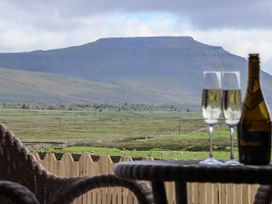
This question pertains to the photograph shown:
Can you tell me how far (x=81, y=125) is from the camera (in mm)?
19578

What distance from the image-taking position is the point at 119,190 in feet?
18.6

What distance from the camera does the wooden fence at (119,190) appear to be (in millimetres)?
4879

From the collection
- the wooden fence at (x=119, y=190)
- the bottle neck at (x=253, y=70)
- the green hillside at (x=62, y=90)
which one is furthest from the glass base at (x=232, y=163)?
the green hillside at (x=62, y=90)

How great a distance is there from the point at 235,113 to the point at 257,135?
0.10 meters

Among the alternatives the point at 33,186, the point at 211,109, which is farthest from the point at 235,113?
the point at 33,186

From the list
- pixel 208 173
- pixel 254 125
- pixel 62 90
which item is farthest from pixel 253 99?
pixel 62 90

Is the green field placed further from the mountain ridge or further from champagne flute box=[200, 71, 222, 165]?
the mountain ridge

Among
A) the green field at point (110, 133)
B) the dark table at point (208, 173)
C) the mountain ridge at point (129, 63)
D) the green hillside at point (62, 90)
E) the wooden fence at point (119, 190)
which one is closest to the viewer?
the dark table at point (208, 173)

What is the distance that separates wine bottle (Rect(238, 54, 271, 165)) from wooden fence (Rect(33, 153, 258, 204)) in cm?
235

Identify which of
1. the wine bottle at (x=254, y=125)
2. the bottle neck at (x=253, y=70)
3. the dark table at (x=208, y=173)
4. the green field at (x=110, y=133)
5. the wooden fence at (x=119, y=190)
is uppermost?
the bottle neck at (x=253, y=70)

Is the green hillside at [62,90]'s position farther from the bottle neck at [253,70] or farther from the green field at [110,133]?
the bottle neck at [253,70]

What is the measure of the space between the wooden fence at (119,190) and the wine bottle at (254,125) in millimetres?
2350

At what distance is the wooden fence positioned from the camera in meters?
4.88

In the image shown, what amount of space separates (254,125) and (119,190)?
330cm
